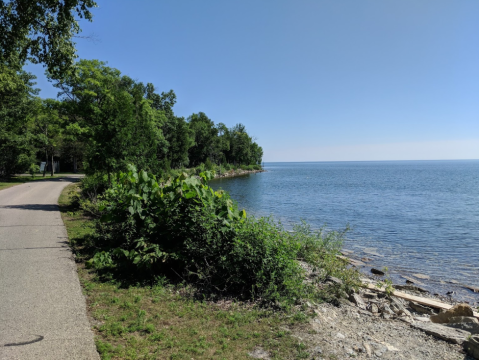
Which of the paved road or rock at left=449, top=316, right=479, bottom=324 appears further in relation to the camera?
rock at left=449, top=316, right=479, bottom=324

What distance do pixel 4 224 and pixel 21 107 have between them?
18.8 m

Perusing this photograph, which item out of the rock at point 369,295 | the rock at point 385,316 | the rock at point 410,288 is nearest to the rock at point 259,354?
the rock at point 385,316

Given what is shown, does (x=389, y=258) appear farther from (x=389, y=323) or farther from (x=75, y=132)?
(x=75, y=132)

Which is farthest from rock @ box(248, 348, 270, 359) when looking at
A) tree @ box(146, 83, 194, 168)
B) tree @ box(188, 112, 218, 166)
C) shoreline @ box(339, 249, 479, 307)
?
tree @ box(188, 112, 218, 166)

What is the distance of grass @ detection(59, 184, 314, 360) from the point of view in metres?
3.81

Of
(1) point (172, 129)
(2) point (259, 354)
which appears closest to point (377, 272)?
(2) point (259, 354)

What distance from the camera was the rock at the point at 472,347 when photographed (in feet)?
13.5

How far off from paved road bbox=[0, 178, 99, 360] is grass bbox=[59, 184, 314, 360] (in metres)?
0.24

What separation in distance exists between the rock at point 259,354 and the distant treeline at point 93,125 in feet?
29.2

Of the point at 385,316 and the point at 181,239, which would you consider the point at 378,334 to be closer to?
the point at 385,316

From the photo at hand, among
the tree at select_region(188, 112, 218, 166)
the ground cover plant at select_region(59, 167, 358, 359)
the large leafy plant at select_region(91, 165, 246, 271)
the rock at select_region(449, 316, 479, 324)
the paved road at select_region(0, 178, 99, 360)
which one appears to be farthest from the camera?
the tree at select_region(188, 112, 218, 166)

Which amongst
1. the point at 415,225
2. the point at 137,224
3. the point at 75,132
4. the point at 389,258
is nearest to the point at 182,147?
the point at 75,132

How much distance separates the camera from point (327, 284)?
6.95 metres

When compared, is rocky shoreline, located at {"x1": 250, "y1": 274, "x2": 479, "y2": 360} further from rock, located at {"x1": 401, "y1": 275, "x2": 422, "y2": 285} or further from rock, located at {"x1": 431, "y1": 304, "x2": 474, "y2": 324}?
rock, located at {"x1": 401, "y1": 275, "x2": 422, "y2": 285}
